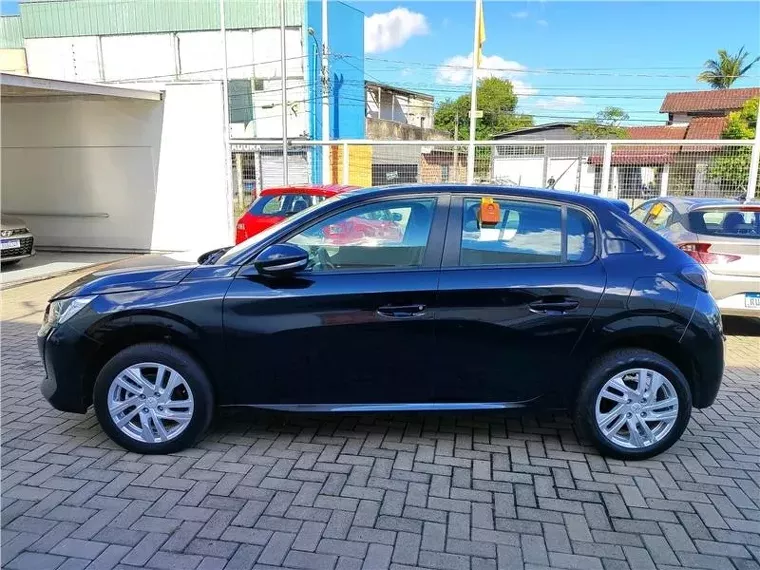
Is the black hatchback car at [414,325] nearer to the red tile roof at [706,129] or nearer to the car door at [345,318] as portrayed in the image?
the car door at [345,318]

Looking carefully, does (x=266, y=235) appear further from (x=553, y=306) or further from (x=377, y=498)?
(x=553, y=306)

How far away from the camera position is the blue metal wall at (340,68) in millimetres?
27062

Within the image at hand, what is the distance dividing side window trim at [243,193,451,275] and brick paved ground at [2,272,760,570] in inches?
44.5

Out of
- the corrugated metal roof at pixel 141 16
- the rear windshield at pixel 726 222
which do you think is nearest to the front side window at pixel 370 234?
the rear windshield at pixel 726 222

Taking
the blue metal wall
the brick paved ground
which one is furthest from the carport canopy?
the blue metal wall

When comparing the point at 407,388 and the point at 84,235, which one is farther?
the point at 84,235

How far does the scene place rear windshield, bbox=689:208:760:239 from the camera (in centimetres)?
578

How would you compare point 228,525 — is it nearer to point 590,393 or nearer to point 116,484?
point 116,484

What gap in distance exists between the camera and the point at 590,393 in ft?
10.9

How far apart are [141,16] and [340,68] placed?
11490mm

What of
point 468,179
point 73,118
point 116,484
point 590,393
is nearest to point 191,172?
point 73,118

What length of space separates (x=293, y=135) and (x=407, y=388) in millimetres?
Result: 25746

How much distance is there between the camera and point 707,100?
156 ft

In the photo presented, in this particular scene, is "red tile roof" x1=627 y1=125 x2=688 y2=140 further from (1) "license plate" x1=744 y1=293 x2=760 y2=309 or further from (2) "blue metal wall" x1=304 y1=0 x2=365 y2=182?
(1) "license plate" x1=744 y1=293 x2=760 y2=309
